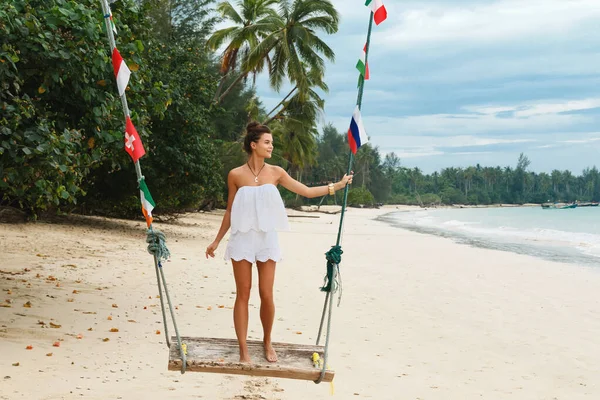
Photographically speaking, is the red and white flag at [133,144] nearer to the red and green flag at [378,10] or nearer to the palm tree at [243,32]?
the red and green flag at [378,10]

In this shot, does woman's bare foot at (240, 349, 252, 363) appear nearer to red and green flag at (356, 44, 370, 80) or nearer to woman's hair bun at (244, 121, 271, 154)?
woman's hair bun at (244, 121, 271, 154)

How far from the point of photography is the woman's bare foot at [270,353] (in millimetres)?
4355

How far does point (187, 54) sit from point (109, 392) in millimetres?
16397

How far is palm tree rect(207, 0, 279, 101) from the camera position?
2969cm

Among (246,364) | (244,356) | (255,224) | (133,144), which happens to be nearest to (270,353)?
(244,356)

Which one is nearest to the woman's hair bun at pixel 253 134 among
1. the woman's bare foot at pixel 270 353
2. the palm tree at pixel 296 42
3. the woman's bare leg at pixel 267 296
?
the woman's bare leg at pixel 267 296

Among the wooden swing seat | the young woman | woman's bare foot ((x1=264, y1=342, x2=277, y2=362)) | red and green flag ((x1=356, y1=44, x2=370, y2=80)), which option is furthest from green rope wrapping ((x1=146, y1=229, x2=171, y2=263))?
red and green flag ((x1=356, y1=44, x2=370, y2=80))

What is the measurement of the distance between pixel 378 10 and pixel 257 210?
5.32 ft

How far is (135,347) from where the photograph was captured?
6449 mm

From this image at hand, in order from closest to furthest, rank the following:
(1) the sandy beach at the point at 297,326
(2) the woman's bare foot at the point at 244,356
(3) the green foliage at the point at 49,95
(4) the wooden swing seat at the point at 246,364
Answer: (4) the wooden swing seat at the point at 246,364, (2) the woman's bare foot at the point at 244,356, (1) the sandy beach at the point at 297,326, (3) the green foliage at the point at 49,95

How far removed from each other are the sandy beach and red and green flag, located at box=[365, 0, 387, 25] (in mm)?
3094

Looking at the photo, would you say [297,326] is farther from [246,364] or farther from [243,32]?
[243,32]

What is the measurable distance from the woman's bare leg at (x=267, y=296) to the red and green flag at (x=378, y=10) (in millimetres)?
1830

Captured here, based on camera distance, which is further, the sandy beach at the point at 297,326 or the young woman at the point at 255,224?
the sandy beach at the point at 297,326
